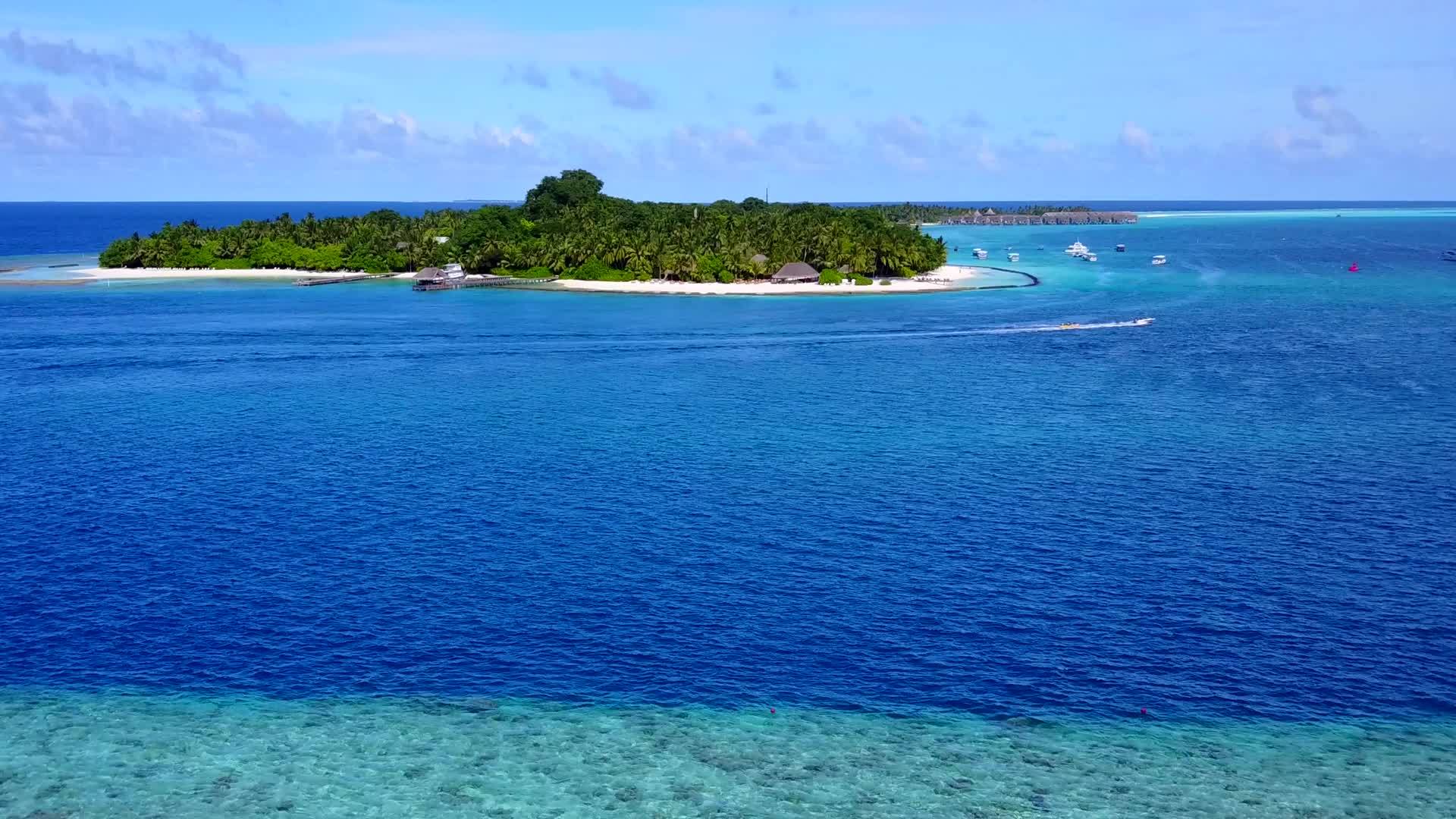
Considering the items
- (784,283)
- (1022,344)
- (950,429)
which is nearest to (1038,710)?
(950,429)

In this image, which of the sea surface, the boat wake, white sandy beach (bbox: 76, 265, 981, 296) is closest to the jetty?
white sandy beach (bbox: 76, 265, 981, 296)

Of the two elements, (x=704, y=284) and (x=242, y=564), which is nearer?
(x=242, y=564)

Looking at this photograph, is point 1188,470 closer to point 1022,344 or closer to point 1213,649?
point 1213,649

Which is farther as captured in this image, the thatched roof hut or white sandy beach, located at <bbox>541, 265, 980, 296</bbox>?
the thatched roof hut

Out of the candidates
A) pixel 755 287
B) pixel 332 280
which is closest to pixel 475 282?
pixel 332 280

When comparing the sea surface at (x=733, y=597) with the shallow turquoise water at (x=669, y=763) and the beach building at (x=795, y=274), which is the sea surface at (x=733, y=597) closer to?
the shallow turquoise water at (x=669, y=763)

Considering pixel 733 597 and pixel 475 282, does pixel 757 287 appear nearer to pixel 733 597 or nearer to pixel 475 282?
pixel 475 282

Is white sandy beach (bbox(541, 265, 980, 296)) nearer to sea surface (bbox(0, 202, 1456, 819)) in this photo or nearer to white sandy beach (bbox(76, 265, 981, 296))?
white sandy beach (bbox(76, 265, 981, 296))
